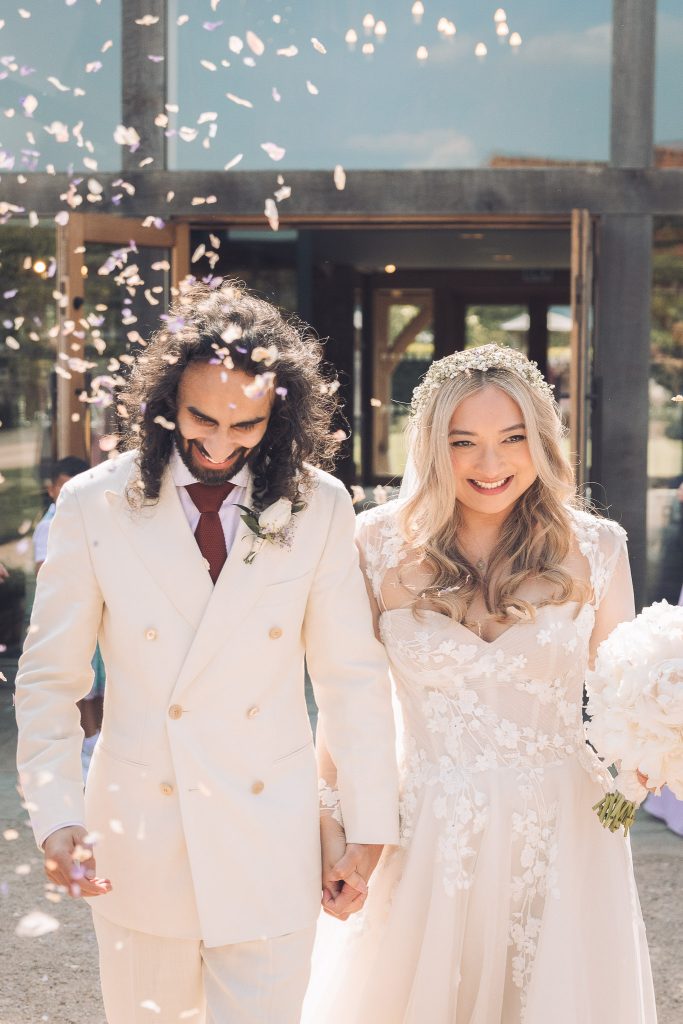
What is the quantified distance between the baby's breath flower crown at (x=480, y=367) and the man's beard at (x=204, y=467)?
2.07ft

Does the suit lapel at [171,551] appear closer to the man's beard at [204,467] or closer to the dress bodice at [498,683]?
the man's beard at [204,467]

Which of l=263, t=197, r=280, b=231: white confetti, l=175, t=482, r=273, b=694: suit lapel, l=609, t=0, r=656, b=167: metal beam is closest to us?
l=175, t=482, r=273, b=694: suit lapel

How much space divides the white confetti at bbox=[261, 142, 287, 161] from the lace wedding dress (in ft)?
16.8

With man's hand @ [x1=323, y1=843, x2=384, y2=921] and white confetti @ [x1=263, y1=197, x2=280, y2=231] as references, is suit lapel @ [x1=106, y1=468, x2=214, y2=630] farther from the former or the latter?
white confetti @ [x1=263, y1=197, x2=280, y2=231]

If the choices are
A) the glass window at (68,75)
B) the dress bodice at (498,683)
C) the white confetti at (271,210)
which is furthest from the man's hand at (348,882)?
the glass window at (68,75)

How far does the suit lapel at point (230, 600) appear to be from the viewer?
2.49 meters

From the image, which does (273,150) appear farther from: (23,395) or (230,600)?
(230,600)

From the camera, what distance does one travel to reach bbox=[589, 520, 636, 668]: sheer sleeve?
9.77 feet

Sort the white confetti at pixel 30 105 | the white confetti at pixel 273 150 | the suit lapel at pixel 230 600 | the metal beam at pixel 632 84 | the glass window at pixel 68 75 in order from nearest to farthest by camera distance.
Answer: the suit lapel at pixel 230 600, the metal beam at pixel 632 84, the white confetti at pixel 273 150, the glass window at pixel 68 75, the white confetti at pixel 30 105

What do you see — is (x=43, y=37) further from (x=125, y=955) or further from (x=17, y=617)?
(x=125, y=955)

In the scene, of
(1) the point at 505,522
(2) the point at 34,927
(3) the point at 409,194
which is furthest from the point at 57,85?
(1) the point at 505,522

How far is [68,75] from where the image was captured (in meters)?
7.71

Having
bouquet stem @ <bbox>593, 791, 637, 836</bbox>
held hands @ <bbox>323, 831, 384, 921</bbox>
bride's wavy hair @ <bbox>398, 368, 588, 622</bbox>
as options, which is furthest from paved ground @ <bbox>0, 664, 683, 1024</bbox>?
bride's wavy hair @ <bbox>398, 368, 588, 622</bbox>

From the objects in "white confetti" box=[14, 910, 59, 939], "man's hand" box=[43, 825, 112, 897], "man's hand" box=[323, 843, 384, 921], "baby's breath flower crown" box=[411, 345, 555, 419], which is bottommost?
"white confetti" box=[14, 910, 59, 939]
